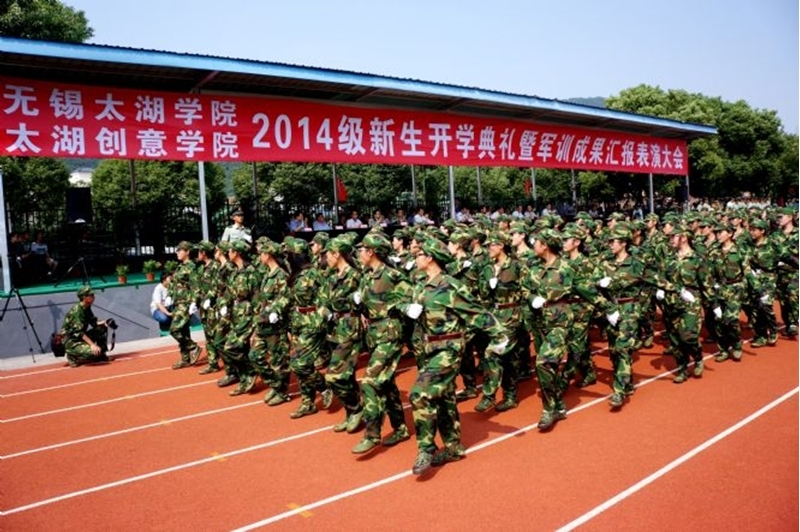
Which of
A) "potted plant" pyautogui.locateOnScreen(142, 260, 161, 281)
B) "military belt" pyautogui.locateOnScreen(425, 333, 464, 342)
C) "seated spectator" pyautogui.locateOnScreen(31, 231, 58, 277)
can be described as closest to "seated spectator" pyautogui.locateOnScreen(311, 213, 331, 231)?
"potted plant" pyautogui.locateOnScreen(142, 260, 161, 281)

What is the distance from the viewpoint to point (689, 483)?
5.14 metres

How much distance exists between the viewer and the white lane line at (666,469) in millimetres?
4633

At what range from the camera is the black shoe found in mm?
8867

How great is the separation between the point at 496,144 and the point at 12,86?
11.4 meters

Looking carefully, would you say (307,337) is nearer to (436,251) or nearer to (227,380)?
(436,251)

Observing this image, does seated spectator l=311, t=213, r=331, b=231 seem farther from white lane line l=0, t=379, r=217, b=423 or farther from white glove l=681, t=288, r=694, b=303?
white glove l=681, t=288, r=694, b=303

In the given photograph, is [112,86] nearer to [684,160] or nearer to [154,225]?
[154,225]

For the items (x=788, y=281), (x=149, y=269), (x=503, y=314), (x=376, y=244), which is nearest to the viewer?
(x=376, y=244)

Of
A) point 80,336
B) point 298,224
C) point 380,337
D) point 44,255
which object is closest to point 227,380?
point 80,336

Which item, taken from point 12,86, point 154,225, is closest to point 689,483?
point 12,86

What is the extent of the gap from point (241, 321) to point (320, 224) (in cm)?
890

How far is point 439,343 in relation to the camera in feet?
18.1

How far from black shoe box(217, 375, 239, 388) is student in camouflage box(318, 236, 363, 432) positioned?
257cm

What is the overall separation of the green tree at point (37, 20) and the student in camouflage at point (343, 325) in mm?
15359
